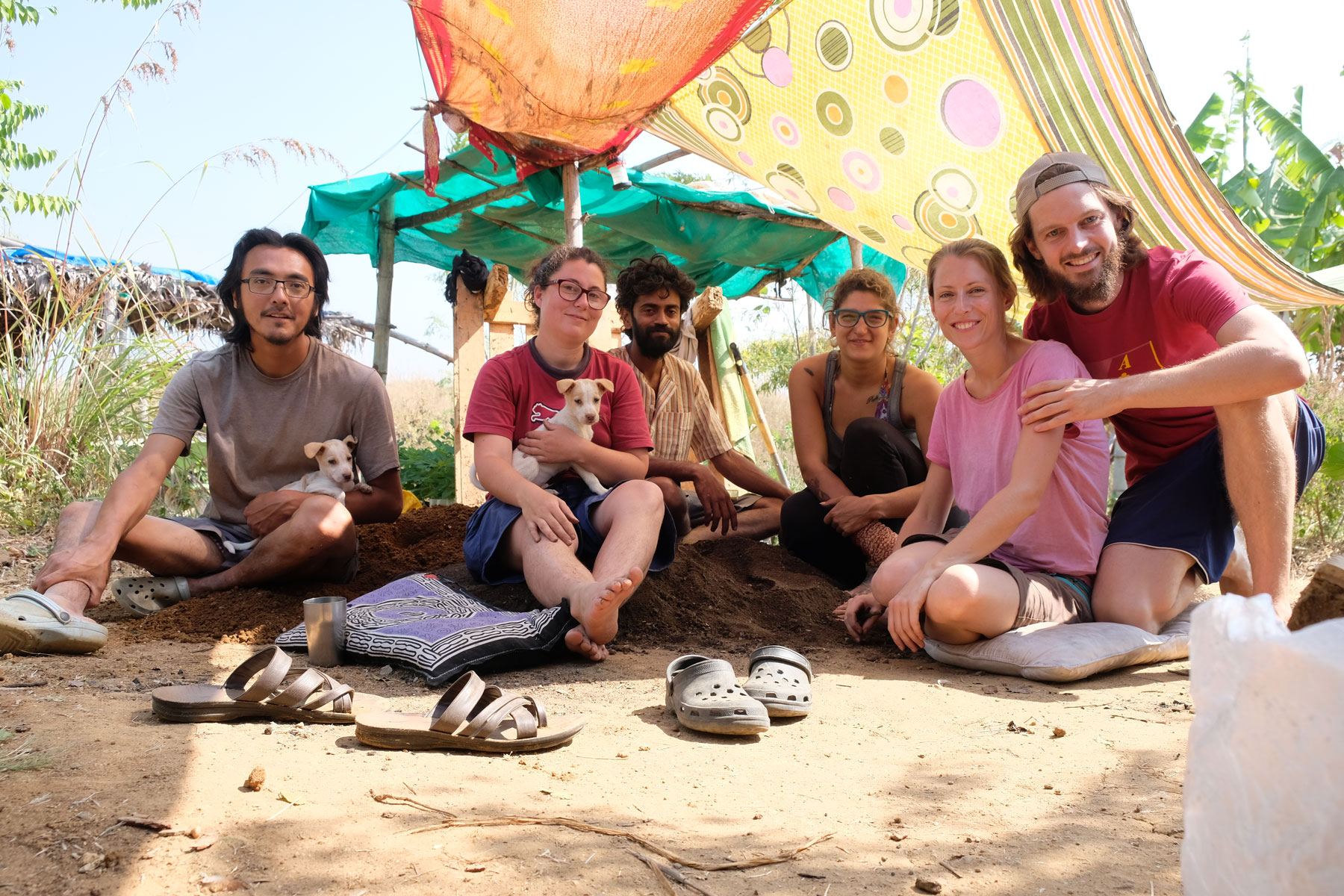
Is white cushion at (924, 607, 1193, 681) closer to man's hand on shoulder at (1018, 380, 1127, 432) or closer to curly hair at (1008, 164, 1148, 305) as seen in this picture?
man's hand on shoulder at (1018, 380, 1127, 432)

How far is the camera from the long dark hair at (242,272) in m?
3.40

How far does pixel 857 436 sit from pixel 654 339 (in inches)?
45.9

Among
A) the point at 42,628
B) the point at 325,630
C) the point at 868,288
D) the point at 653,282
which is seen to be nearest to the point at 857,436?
the point at 868,288

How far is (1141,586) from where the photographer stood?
2770 millimetres

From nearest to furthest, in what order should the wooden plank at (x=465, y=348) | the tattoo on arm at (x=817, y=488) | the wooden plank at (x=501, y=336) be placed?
the tattoo on arm at (x=817, y=488) → the wooden plank at (x=465, y=348) → the wooden plank at (x=501, y=336)

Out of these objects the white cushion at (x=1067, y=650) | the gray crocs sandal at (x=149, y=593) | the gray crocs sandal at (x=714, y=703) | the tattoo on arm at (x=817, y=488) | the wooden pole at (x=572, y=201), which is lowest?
the gray crocs sandal at (x=149, y=593)

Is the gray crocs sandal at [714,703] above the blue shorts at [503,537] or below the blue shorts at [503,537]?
below

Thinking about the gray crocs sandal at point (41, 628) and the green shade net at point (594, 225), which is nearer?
the gray crocs sandal at point (41, 628)

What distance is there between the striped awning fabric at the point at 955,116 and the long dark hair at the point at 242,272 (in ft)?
7.22

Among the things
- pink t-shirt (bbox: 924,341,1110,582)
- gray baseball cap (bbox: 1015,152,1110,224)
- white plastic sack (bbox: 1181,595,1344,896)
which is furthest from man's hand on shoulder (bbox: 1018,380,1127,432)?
white plastic sack (bbox: 1181,595,1344,896)

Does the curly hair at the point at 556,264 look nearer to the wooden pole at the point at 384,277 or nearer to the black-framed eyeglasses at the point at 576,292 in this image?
the black-framed eyeglasses at the point at 576,292

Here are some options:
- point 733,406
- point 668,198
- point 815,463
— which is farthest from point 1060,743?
point 668,198

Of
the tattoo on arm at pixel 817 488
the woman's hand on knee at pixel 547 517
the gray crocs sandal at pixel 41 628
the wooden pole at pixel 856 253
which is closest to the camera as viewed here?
the gray crocs sandal at pixel 41 628

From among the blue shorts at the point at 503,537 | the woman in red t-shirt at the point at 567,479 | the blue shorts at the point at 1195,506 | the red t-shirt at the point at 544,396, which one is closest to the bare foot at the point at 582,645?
the woman in red t-shirt at the point at 567,479
